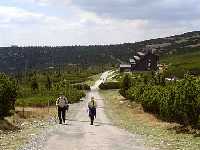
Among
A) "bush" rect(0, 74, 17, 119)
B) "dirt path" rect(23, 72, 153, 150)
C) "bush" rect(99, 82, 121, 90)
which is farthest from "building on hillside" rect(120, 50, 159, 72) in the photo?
"dirt path" rect(23, 72, 153, 150)

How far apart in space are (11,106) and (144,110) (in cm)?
2536

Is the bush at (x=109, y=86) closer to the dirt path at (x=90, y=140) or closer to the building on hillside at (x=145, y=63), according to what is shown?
the building on hillside at (x=145, y=63)

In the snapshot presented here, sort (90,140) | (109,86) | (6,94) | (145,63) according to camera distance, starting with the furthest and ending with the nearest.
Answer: (145,63), (109,86), (6,94), (90,140)

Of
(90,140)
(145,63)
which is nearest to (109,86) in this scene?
(145,63)

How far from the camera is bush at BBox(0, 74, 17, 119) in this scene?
130 ft

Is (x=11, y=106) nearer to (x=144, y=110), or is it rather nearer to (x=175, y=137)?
(x=175, y=137)

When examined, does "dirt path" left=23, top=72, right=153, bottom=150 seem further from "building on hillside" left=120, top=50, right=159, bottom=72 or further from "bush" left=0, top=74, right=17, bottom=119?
"building on hillside" left=120, top=50, right=159, bottom=72

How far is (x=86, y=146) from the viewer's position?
25562 mm

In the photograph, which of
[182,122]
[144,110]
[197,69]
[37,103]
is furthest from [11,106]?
[197,69]

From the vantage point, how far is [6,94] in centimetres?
4006

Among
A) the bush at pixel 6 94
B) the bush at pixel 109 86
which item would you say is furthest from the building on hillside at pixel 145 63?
the bush at pixel 6 94

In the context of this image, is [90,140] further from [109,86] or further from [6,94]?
[109,86]

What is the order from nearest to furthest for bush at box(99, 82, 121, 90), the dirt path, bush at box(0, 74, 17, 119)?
the dirt path → bush at box(0, 74, 17, 119) → bush at box(99, 82, 121, 90)

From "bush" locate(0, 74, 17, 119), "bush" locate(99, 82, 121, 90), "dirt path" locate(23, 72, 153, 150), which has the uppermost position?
"bush" locate(0, 74, 17, 119)
